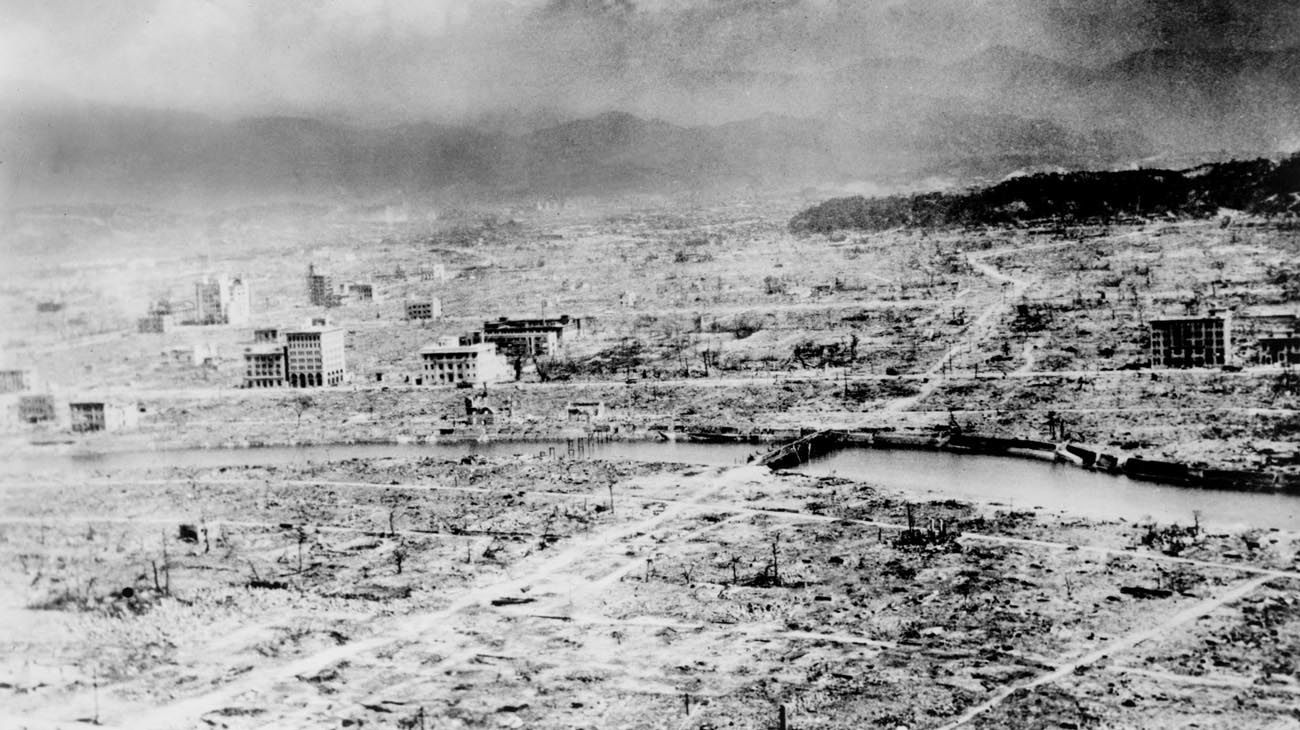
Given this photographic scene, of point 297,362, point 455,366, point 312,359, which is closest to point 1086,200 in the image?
point 455,366

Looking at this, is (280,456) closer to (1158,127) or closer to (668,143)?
(1158,127)

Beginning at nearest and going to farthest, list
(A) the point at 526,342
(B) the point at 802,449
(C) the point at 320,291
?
(B) the point at 802,449, (A) the point at 526,342, (C) the point at 320,291

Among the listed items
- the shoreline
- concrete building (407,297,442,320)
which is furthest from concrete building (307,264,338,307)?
the shoreline

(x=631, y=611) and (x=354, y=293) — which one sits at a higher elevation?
(x=354, y=293)

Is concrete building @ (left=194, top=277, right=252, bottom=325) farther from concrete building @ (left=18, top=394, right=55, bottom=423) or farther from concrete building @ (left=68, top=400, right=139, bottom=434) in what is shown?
concrete building @ (left=18, top=394, right=55, bottom=423)

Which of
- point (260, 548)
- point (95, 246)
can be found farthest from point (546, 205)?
point (260, 548)

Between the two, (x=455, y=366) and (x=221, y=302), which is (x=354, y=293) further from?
(x=455, y=366)
